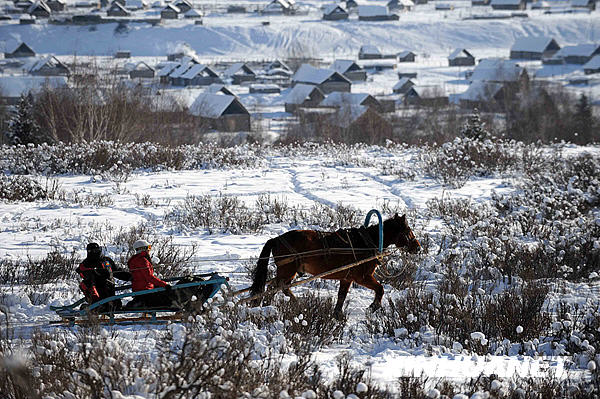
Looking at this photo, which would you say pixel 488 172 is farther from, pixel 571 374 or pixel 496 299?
pixel 571 374

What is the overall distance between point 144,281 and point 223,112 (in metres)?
38.8

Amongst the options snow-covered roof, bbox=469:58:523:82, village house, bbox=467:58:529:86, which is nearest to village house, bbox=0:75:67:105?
village house, bbox=467:58:529:86

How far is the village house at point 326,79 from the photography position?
63881mm

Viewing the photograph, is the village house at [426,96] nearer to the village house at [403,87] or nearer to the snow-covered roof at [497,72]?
the village house at [403,87]

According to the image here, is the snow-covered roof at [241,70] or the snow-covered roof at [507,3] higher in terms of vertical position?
the snow-covered roof at [507,3]

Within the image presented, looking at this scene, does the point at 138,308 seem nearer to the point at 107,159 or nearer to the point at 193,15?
the point at 107,159

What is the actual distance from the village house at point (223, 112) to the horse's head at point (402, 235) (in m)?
37.8

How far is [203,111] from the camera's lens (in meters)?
46.3

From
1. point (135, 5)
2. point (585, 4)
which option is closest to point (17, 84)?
point (135, 5)

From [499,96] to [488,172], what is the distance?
1533 inches

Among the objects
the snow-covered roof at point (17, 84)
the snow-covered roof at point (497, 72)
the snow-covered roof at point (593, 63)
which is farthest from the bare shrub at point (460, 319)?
the snow-covered roof at point (593, 63)

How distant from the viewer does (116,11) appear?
336 ft

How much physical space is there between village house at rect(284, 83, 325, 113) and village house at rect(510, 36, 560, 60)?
36.5 m

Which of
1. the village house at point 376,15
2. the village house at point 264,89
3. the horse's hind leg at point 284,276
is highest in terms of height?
the village house at point 376,15
